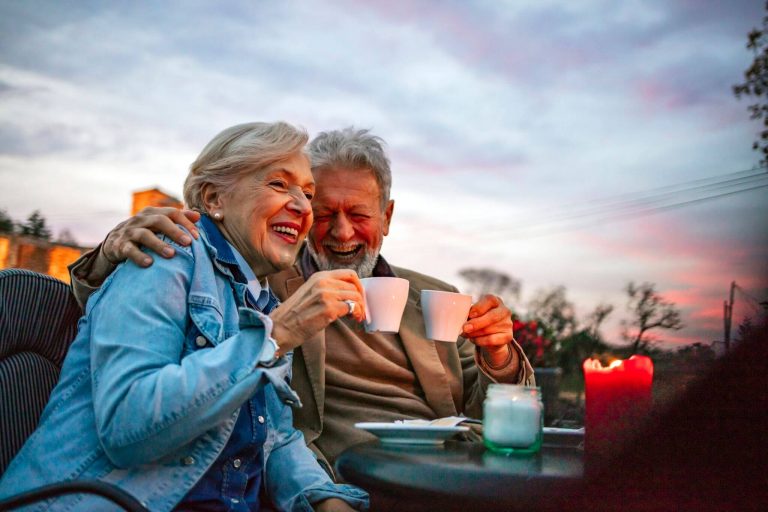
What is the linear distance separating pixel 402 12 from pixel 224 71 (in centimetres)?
266

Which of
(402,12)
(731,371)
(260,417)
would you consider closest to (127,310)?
(260,417)

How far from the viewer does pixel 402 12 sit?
6742mm

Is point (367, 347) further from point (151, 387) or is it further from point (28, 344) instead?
point (151, 387)

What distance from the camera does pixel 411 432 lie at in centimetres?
164

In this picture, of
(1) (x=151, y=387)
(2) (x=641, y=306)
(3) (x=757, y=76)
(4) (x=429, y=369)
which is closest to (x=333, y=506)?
(1) (x=151, y=387)

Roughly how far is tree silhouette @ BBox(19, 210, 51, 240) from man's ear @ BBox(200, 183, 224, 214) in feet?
27.9

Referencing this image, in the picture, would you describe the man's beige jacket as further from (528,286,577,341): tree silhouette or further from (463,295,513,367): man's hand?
(528,286,577,341): tree silhouette

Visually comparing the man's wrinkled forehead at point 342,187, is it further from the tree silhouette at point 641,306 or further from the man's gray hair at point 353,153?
the tree silhouette at point 641,306

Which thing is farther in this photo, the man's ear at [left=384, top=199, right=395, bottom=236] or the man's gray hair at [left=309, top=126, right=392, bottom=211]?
the man's ear at [left=384, top=199, right=395, bottom=236]

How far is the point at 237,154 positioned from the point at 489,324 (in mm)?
1015

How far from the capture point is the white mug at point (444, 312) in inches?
76.5

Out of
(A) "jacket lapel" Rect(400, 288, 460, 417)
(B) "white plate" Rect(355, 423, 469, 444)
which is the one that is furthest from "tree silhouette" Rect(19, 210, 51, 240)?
(B) "white plate" Rect(355, 423, 469, 444)

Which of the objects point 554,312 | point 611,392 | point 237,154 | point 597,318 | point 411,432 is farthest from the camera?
point 554,312

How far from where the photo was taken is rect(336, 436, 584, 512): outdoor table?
113 cm
